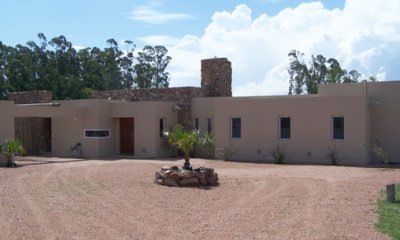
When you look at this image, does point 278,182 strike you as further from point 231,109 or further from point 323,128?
point 231,109

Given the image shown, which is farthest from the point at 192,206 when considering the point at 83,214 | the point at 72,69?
the point at 72,69

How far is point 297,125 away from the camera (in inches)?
926

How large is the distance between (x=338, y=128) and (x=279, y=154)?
2772 millimetres

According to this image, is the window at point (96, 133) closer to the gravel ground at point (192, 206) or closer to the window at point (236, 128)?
the window at point (236, 128)

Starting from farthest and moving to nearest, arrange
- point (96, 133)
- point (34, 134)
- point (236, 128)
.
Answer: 1. point (34, 134)
2. point (96, 133)
3. point (236, 128)

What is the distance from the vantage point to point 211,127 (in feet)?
90.8

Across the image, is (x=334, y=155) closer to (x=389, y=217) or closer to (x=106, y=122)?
(x=106, y=122)

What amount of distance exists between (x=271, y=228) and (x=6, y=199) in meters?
6.70

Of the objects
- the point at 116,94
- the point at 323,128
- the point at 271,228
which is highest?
the point at 116,94

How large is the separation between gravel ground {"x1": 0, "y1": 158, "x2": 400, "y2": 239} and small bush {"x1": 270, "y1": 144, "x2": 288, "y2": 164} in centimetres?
427

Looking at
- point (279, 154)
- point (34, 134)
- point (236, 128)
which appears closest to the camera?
point (279, 154)

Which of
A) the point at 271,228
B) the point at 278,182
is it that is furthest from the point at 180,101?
the point at 271,228

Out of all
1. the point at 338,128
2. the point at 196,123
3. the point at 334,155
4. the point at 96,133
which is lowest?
the point at 334,155

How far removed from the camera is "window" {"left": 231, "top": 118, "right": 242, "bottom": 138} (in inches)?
993
